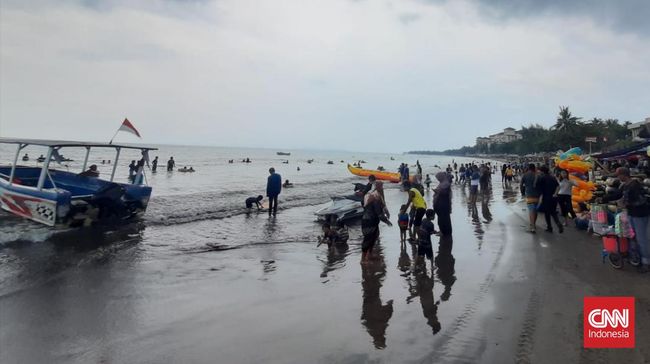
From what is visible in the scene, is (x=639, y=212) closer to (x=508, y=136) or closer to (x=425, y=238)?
(x=425, y=238)

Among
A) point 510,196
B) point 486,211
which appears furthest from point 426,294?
point 510,196

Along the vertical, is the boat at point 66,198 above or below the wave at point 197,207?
above

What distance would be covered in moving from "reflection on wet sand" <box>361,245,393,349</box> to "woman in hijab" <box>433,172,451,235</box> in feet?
8.60

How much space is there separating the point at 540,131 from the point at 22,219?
336 ft

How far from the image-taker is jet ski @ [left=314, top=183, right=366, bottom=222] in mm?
12451

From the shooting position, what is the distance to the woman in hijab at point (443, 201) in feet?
30.1

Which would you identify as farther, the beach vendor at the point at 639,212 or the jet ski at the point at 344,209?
the jet ski at the point at 344,209

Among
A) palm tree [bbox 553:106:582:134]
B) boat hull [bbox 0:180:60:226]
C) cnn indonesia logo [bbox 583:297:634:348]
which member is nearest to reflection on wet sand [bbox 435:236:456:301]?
cnn indonesia logo [bbox 583:297:634:348]

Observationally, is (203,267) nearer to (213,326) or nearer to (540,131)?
(213,326)

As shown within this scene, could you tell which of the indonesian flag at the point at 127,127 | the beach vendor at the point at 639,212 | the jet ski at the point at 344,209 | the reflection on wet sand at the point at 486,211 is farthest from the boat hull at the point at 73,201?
the beach vendor at the point at 639,212

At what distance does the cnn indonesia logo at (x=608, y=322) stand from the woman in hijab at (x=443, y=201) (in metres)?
4.20

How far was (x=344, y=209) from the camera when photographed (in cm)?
1266

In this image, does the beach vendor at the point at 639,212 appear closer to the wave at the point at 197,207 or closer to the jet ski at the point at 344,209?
the jet ski at the point at 344,209

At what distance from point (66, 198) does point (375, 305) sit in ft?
30.1
